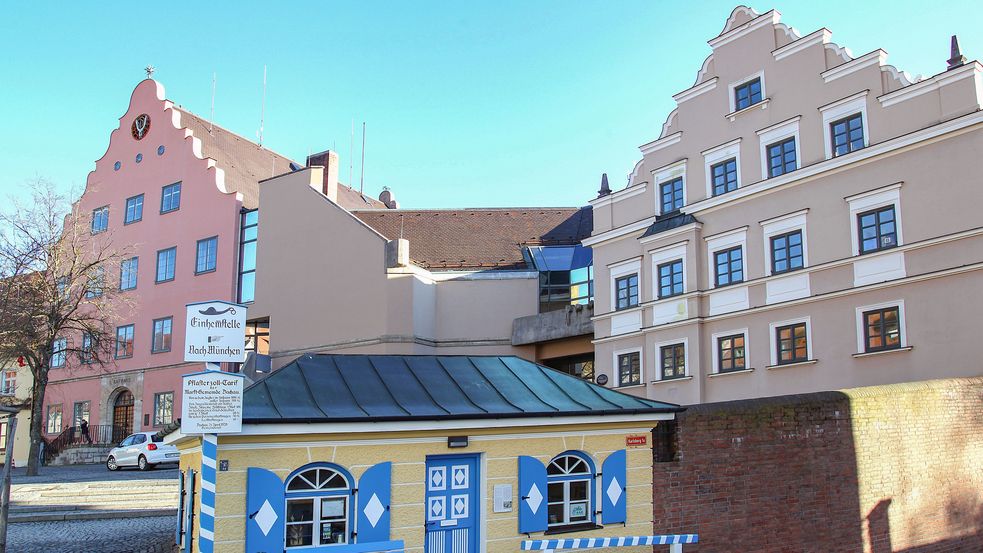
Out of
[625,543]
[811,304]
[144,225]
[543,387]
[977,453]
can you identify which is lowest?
[625,543]

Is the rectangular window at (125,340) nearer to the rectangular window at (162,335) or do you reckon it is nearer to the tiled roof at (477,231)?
the rectangular window at (162,335)

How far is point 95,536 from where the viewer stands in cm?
1983

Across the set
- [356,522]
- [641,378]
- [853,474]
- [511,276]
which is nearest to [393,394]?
[356,522]

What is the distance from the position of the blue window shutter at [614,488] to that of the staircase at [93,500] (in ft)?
42.5

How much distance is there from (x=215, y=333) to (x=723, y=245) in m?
20.3

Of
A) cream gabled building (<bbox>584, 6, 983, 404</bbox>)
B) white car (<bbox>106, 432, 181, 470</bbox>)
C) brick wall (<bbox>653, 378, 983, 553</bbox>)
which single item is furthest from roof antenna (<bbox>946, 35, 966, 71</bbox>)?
white car (<bbox>106, 432, 181, 470</bbox>)

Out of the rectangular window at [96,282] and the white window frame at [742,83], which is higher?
the white window frame at [742,83]

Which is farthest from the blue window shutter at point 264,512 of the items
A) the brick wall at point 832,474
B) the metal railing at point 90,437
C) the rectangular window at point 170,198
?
the rectangular window at point 170,198

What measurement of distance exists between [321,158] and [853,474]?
34755 mm

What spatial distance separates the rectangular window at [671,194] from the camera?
104 ft

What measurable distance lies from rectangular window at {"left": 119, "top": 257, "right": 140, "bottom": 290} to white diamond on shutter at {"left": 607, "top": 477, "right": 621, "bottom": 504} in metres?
39.4

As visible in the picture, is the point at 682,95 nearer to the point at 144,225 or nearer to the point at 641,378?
the point at 641,378

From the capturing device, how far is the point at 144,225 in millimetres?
49438

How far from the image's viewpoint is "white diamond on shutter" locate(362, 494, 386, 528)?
13.9 meters
